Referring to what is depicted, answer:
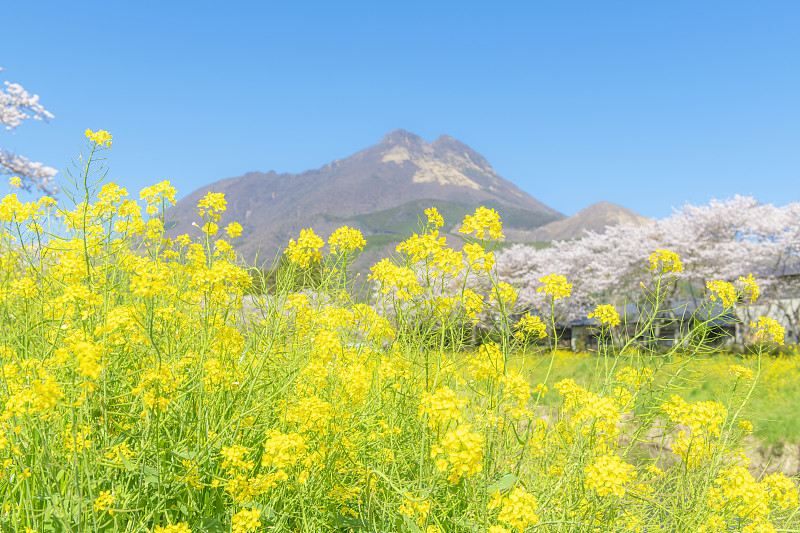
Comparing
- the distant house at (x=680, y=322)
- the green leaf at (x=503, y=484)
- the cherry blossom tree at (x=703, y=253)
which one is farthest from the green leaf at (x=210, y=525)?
the cherry blossom tree at (x=703, y=253)

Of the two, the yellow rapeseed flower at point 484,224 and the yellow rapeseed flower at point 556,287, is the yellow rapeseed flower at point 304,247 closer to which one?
the yellow rapeseed flower at point 484,224

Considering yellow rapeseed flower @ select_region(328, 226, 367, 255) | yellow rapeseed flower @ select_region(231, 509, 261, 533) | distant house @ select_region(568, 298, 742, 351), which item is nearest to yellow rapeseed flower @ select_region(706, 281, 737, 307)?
distant house @ select_region(568, 298, 742, 351)

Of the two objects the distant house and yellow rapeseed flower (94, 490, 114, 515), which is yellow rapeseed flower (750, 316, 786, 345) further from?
yellow rapeseed flower (94, 490, 114, 515)

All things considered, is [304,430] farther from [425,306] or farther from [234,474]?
[425,306]

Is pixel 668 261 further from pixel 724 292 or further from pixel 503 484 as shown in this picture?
pixel 503 484

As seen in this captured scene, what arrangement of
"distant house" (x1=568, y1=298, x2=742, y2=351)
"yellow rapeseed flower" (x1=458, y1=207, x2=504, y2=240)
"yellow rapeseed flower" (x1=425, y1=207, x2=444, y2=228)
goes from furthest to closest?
"yellow rapeseed flower" (x1=425, y1=207, x2=444, y2=228) → "distant house" (x1=568, y1=298, x2=742, y2=351) → "yellow rapeseed flower" (x1=458, y1=207, x2=504, y2=240)

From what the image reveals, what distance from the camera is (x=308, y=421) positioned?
2477 millimetres

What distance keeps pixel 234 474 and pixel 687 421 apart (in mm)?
2294

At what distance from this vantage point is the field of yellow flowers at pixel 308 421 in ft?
6.89

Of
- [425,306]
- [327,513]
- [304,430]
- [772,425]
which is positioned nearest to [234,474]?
[304,430]

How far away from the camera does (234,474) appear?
2.36 metres

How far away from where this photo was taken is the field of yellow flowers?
2.10 metres

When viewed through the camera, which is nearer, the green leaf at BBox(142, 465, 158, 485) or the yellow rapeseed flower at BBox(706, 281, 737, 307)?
the green leaf at BBox(142, 465, 158, 485)

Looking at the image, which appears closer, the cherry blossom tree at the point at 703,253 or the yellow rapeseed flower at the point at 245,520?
the yellow rapeseed flower at the point at 245,520
